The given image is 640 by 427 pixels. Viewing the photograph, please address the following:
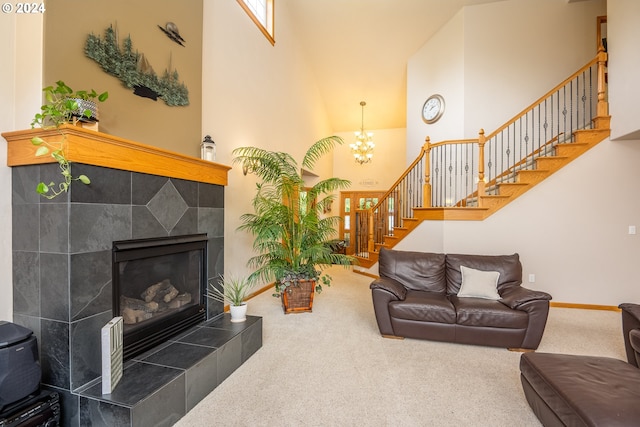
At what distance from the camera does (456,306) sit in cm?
297

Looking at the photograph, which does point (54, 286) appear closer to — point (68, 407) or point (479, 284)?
point (68, 407)

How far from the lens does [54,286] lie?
1.77 m

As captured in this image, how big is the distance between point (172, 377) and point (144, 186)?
4.42ft

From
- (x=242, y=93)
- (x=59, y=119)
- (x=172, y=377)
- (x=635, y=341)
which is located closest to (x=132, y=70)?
(x=59, y=119)

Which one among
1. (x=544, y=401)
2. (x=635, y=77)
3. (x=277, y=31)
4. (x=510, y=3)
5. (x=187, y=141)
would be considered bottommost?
(x=544, y=401)

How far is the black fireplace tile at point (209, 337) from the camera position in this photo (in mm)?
2369

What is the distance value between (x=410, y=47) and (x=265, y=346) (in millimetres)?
6747

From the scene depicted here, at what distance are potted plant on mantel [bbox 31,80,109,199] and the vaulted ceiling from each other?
17.9 ft

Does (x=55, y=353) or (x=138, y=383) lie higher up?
(x=55, y=353)

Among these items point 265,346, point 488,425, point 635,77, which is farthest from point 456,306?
point 635,77

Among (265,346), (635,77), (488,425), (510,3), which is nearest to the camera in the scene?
(488,425)

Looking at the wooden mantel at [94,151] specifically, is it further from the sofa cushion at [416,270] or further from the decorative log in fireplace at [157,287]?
the sofa cushion at [416,270]

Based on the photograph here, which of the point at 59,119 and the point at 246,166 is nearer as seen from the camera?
the point at 59,119

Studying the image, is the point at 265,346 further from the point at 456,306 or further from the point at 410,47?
the point at 410,47
